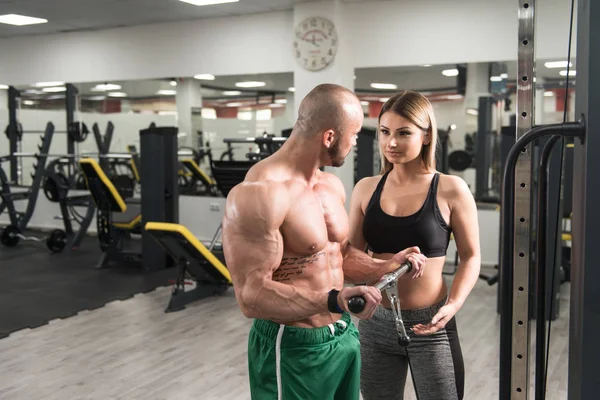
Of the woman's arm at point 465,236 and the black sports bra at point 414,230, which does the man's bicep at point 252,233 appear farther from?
the woman's arm at point 465,236

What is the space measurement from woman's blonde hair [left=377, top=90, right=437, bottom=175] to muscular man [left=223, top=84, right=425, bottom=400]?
31 cm

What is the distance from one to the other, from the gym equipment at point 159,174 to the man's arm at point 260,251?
15.2ft

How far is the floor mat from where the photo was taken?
15.5 feet

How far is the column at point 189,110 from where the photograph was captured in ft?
25.5

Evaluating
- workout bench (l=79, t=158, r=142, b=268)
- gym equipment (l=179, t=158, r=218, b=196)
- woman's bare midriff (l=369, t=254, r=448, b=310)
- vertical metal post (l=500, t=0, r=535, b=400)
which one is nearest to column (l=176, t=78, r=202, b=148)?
gym equipment (l=179, t=158, r=218, b=196)

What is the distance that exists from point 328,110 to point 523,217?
1.61 feet

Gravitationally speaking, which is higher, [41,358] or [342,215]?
[342,215]

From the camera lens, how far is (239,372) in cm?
355

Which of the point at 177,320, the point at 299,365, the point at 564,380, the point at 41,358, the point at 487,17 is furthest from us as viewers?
the point at 487,17

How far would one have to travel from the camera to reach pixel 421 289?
1795 mm

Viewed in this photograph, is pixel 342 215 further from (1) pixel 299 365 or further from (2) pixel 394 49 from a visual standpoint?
(2) pixel 394 49

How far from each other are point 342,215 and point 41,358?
279 centimetres

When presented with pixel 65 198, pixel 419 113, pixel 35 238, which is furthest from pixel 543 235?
pixel 35 238

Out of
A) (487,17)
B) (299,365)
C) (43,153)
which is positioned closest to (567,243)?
(487,17)
